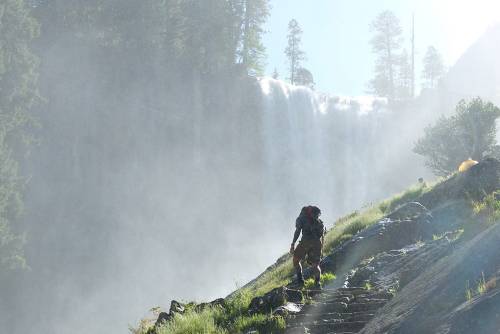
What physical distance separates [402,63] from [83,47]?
49380 millimetres

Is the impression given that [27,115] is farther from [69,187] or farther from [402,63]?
[402,63]

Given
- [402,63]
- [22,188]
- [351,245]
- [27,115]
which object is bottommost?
[351,245]

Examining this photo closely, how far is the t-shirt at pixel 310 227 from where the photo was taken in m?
9.72

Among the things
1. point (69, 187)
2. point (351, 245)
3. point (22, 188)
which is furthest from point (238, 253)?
point (351, 245)

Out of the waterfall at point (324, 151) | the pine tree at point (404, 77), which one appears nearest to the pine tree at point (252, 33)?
the waterfall at point (324, 151)

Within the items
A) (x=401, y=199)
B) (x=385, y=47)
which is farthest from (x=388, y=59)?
(x=401, y=199)

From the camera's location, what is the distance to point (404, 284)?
8227mm

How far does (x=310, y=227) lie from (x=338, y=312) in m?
2.35

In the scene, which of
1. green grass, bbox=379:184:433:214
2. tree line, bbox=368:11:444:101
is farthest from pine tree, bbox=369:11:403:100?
green grass, bbox=379:184:433:214

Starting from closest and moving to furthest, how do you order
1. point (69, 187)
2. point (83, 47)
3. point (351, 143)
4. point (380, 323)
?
1. point (380, 323)
2. point (69, 187)
3. point (83, 47)
4. point (351, 143)

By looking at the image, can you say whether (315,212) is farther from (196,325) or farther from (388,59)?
(388,59)

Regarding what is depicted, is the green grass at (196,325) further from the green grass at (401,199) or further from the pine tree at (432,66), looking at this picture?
the pine tree at (432,66)

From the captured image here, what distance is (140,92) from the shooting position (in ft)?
145

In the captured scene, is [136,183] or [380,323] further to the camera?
[136,183]
